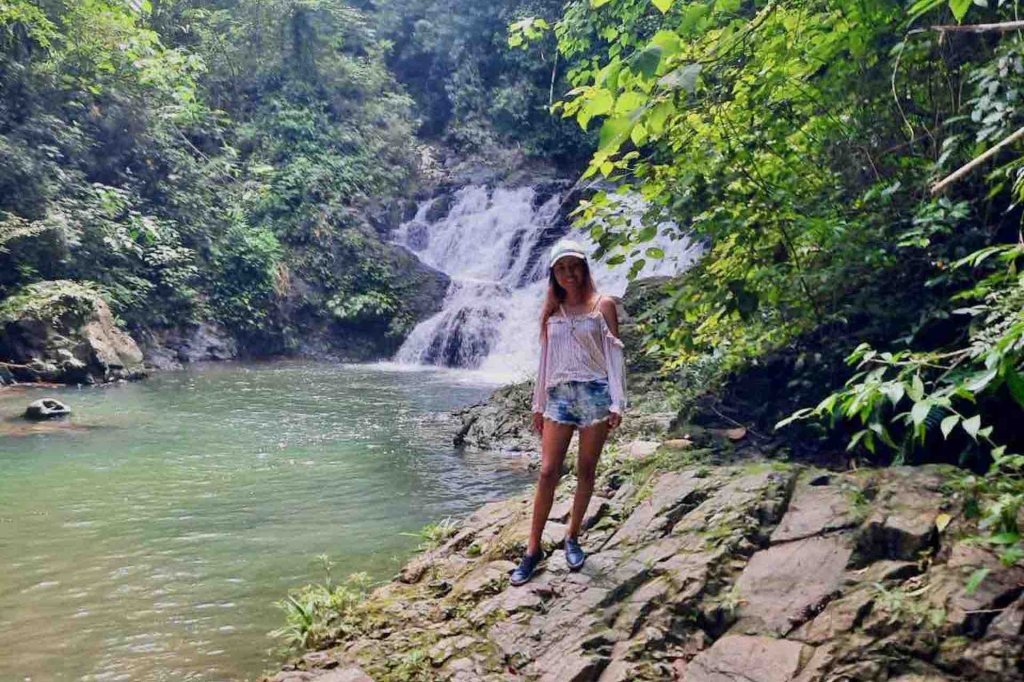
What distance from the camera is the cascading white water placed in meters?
18.2

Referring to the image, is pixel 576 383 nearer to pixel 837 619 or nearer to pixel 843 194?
pixel 837 619

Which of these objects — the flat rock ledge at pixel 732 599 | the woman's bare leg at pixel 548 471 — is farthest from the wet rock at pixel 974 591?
the woman's bare leg at pixel 548 471

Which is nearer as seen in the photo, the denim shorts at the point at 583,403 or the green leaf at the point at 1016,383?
the green leaf at the point at 1016,383

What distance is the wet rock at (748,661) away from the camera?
2744mm

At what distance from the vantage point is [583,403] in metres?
3.87

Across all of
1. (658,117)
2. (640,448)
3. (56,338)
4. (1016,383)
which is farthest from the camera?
(56,338)

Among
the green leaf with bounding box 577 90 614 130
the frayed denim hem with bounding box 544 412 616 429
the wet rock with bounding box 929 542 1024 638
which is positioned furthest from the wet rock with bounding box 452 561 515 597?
the green leaf with bounding box 577 90 614 130

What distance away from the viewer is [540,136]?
1025 inches

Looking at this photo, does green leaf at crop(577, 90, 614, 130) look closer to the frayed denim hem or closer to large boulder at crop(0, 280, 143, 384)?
the frayed denim hem

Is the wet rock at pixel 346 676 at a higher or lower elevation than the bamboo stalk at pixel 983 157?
lower

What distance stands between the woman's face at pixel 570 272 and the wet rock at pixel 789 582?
156 cm

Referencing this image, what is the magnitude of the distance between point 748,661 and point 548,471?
1373 millimetres

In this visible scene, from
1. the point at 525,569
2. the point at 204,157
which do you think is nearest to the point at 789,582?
the point at 525,569

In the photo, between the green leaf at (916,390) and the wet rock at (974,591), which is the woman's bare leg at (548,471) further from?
the green leaf at (916,390)
